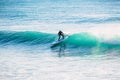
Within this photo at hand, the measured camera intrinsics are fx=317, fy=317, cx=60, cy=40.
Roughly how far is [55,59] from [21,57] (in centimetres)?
276

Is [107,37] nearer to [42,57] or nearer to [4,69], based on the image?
[42,57]

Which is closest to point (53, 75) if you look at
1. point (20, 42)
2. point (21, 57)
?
point (21, 57)

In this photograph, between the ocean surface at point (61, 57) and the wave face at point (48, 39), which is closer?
the ocean surface at point (61, 57)

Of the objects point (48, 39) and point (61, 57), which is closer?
point (61, 57)

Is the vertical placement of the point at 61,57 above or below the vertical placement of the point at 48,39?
below

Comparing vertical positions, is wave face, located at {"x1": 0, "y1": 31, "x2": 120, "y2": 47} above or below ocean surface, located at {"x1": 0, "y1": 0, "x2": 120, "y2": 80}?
above

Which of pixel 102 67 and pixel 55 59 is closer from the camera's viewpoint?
pixel 102 67

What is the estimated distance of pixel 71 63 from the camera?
21203mm

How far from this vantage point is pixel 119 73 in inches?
712

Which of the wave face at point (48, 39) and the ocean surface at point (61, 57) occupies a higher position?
the wave face at point (48, 39)

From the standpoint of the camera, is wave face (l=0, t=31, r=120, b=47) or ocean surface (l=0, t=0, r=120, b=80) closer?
ocean surface (l=0, t=0, r=120, b=80)

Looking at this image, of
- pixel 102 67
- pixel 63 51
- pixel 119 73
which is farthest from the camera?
pixel 63 51

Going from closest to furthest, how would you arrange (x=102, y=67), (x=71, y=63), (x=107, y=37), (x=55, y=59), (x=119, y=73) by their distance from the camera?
(x=119, y=73), (x=102, y=67), (x=71, y=63), (x=55, y=59), (x=107, y=37)

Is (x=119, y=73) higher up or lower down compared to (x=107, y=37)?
lower down
